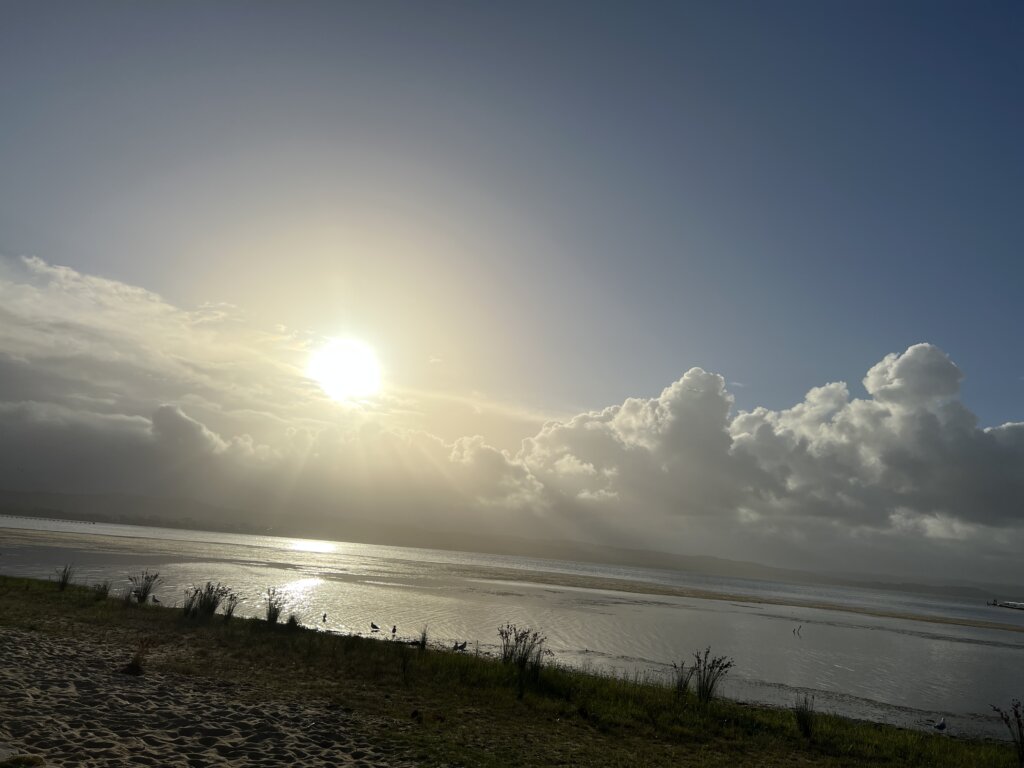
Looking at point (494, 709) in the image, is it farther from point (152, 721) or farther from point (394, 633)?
point (394, 633)

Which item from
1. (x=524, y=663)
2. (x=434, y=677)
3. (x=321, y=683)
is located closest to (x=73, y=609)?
(x=321, y=683)

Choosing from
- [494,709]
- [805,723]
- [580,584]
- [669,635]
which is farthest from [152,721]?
[580,584]

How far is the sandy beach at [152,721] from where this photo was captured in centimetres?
926

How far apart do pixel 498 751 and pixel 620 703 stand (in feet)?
19.4

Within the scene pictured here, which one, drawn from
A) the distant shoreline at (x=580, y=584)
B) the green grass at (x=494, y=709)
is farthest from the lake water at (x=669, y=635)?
the distant shoreline at (x=580, y=584)

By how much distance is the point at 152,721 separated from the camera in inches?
428

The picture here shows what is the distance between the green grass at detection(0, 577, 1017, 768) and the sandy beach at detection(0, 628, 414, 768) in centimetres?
79

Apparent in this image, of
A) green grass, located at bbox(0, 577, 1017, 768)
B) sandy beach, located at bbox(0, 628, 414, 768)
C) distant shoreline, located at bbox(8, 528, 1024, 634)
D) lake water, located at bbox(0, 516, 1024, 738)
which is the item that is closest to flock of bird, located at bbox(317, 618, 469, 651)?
lake water, located at bbox(0, 516, 1024, 738)

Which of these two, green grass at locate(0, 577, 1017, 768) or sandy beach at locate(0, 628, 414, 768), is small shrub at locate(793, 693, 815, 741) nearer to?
green grass at locate(0, 577, 1017, 768)

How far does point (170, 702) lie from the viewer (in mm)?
12242

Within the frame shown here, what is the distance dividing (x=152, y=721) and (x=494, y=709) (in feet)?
23.9

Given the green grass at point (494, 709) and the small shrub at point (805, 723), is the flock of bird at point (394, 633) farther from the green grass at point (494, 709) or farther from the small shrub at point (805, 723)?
the small shrub at point (805, 723)

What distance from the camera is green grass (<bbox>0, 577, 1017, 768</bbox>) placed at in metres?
12.4

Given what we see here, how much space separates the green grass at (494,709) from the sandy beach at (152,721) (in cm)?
79
